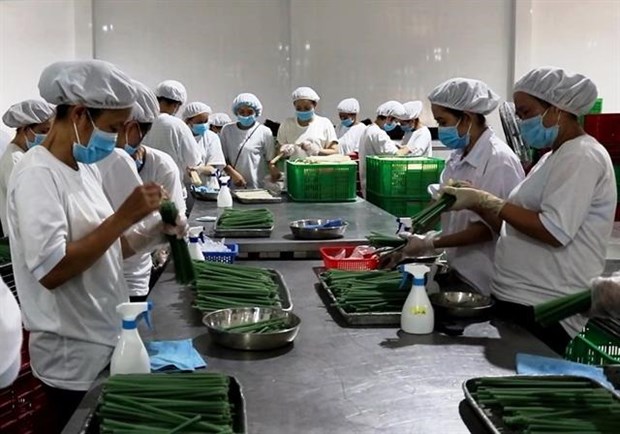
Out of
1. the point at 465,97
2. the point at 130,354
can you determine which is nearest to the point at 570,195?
the point at 465,97

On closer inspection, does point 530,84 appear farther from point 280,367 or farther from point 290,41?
point 290,41

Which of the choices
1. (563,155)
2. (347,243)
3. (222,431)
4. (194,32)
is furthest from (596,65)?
(222,431)

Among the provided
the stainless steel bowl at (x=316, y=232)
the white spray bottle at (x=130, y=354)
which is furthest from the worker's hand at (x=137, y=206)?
the stainless steel bowl at (x=316, y=232)

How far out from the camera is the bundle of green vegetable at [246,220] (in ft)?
11.8

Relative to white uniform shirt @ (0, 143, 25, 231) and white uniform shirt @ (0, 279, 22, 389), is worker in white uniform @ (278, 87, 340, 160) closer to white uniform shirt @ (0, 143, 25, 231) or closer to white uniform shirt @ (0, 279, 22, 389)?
white uniform shirt @ (0, 143, 25, 231)

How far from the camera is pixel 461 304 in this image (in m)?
2.29

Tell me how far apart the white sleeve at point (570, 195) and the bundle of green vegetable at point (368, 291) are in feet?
1.71

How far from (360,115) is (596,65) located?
2818 millimetres

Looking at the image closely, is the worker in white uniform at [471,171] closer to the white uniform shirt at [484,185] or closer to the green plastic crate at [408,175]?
the white uniform shirt at [484,185]

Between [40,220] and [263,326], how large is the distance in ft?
2.20

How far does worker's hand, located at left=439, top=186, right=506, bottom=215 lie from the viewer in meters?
2.37

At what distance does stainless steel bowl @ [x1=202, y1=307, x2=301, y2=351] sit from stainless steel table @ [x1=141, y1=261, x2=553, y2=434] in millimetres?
28

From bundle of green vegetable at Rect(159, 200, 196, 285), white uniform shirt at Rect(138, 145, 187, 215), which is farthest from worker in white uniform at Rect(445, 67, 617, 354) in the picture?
white uniform shirt at Rect(138, 145, 187, 215)

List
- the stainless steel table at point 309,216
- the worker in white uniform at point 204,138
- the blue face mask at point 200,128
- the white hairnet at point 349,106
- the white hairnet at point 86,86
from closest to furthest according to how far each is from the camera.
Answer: the white hairnet at point 86,86
the stainless steel table at point 309,216
the worker in white uniform at point 204,138
the blue face mask at point 200,128
the white hairnet at point 349,106
